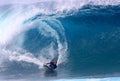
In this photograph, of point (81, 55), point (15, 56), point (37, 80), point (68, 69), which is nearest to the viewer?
point (37, 80)

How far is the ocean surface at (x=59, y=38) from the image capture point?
12414mm

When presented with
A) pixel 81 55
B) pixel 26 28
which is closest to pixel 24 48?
pixel 26 28

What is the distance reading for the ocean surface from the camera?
12414 mm

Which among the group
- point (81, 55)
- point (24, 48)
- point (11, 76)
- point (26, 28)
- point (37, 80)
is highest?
point (26, 28)

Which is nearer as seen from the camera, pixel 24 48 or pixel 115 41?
pixel 115 41

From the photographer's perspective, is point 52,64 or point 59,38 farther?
point 59,38

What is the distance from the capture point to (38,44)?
1502 centimetres

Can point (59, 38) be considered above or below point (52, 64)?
above

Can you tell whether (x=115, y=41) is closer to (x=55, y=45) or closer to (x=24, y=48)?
(x=55, y=45)

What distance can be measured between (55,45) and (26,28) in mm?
2561

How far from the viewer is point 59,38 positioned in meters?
14.8

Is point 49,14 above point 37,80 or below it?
above

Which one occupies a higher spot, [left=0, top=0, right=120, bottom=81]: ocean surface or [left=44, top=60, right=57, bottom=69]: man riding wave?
[left=0, top=0, right=120, bottom=81]: ocean surface

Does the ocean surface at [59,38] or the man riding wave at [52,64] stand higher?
the ocean surface at [59,38]
